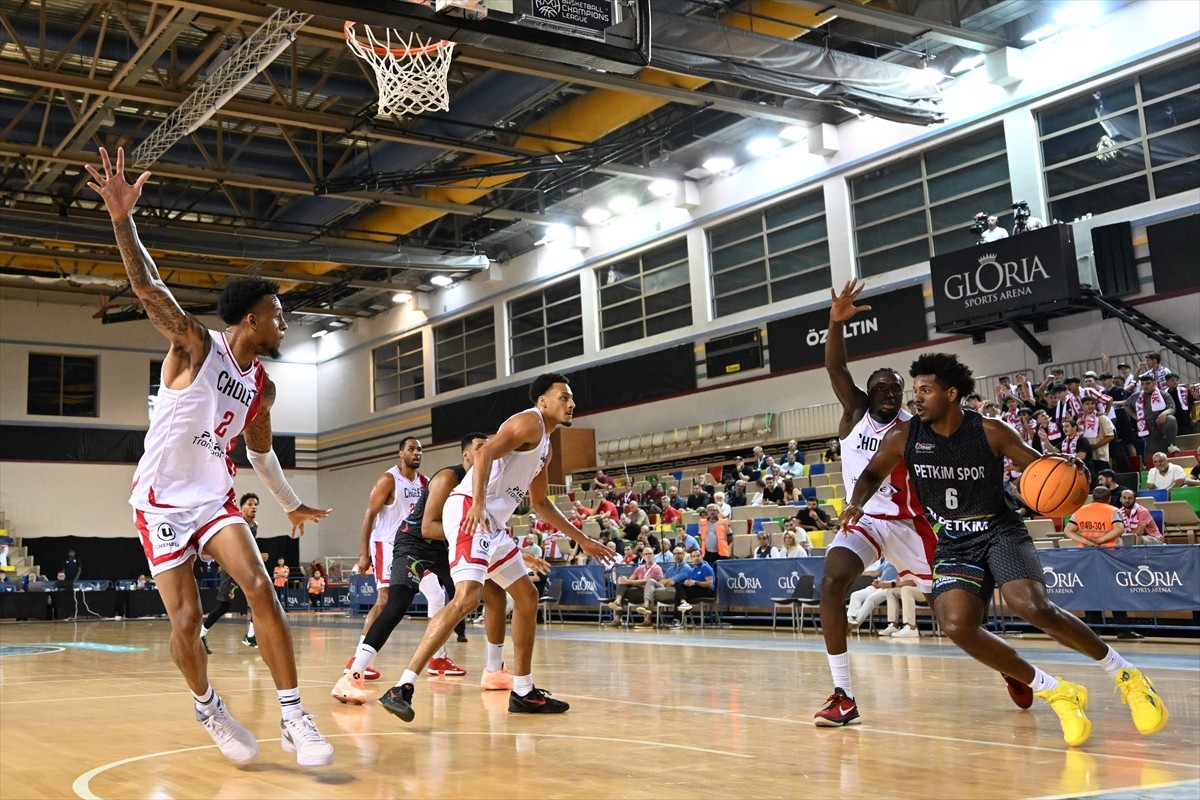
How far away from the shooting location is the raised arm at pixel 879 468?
18.4 ft

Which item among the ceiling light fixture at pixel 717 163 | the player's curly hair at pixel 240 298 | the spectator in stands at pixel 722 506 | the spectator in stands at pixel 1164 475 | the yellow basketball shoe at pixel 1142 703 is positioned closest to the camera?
the player's curly hair at pixel 240 298

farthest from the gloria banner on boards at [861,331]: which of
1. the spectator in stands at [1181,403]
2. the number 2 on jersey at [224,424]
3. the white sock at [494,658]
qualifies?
the number 2 on jersey at [224,424]

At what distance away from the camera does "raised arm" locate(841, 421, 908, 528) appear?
5.61 m

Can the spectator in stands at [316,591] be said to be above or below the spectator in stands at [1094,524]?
below

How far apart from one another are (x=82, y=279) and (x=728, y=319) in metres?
16.2

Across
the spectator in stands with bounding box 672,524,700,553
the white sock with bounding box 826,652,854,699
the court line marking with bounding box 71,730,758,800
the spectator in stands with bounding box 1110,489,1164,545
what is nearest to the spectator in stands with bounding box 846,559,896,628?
the spectator in stands with bounding box 1110,489,1164,545

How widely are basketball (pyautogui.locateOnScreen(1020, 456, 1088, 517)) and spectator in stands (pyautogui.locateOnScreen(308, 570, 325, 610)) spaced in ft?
82.8

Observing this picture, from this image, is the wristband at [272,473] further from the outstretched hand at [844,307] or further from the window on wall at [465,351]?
the window on wall at [465,351]

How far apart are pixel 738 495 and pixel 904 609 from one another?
24.4 ft

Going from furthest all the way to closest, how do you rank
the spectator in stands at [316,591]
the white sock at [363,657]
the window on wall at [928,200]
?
the spectator in stands at [316,591], the window on wall at [928,200], the white sock at [363,657]

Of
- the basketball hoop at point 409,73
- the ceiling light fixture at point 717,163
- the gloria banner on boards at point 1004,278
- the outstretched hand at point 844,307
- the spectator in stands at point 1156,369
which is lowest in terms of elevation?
the outstretched hand at point 844,307

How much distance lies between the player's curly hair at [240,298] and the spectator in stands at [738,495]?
16.3m

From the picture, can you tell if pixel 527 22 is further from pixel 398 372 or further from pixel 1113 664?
pixel 398 372

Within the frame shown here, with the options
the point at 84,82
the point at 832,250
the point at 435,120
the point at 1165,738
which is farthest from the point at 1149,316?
the point at 84,82
